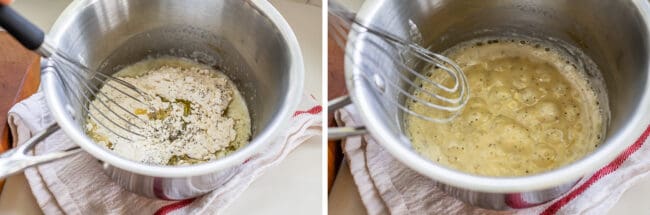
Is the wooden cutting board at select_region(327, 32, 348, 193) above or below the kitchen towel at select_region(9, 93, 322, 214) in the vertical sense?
above

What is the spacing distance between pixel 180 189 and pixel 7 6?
0.73 feet

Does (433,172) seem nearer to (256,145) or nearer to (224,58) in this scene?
(256,145)

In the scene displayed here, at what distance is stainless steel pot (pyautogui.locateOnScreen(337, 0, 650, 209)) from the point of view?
600mm

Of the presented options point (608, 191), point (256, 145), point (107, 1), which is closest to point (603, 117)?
point (608, 191)

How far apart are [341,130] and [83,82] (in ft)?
0.83

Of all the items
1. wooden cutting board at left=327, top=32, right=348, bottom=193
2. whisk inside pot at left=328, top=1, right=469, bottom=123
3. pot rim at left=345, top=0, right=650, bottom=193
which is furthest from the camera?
wooden cutting board at left=327, top=32, right=348, bottom=193

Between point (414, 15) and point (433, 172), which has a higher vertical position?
point (414, 15)

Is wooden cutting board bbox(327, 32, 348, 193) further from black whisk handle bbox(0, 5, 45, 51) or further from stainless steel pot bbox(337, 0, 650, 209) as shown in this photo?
black whisk handle bbox(0, 5, 45, 51)

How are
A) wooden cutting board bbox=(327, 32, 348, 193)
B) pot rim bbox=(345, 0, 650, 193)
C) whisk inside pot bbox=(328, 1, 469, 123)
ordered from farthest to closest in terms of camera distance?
wooden cutting board bbox=(327, 32, 348, 193)
whisk inside pot bbox=(328, 1, 469, 123)
pot rim bbox=(345, 0, 650, 193)

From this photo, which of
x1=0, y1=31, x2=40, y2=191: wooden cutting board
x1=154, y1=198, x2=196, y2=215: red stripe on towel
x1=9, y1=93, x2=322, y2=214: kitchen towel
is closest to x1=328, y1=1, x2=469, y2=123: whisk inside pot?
x1=9, y1=93, x2=322, y2=214: kitchen towel

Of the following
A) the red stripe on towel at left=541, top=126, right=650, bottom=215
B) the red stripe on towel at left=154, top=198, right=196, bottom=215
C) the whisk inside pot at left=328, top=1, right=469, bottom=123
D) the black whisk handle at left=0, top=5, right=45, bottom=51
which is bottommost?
the red stripe on towel at left=154, top=198, right=196, bottom=215

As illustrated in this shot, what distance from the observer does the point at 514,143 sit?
30.3 inches

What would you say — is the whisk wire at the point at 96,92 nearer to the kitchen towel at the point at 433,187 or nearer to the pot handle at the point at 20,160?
the pot handle at the point at 20,160

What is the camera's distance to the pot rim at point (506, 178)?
59 centimetres
